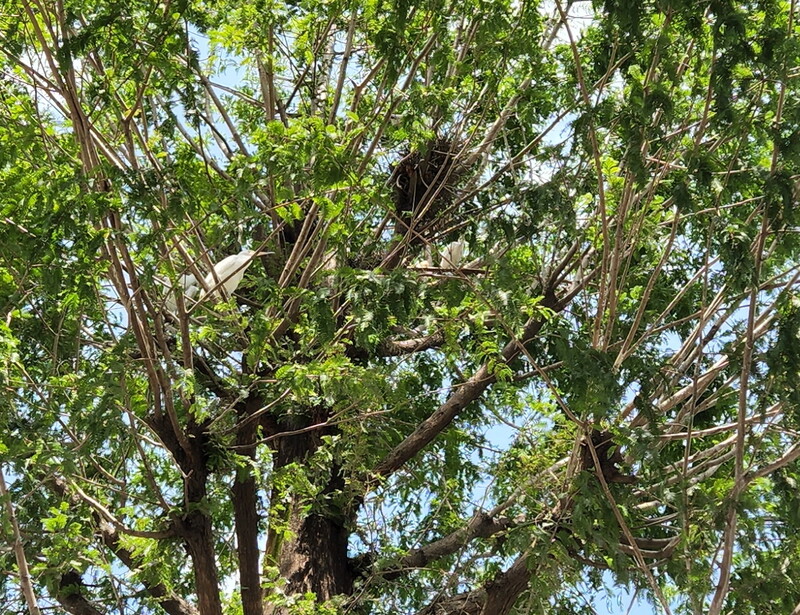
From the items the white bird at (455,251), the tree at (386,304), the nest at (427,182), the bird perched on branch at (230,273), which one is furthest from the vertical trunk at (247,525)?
the nest at (427,182)

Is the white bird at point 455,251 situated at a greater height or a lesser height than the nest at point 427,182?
lesser

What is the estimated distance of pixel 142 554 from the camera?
452cm

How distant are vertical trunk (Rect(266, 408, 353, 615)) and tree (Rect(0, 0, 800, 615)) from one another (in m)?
0.02

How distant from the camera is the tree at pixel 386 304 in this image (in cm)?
382

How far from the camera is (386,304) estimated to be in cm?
404

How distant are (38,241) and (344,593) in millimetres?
2766

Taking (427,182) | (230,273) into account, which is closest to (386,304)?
(230,273)

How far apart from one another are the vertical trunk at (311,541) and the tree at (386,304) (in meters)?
0.02

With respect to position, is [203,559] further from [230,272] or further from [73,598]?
[230,272]

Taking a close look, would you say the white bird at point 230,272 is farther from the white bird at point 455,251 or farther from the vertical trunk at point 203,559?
the white bird at point 455,251

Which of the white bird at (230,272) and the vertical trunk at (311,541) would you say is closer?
the white bird at (230,272)

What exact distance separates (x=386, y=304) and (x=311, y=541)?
201cm

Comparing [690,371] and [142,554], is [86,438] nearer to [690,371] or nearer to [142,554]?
[142,554]

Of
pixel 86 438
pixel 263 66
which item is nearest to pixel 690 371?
pixel 263 66
